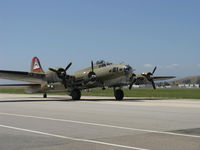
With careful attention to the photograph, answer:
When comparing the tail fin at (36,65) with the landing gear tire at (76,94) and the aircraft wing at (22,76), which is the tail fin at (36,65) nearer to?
the aircraft wing at (22,76)

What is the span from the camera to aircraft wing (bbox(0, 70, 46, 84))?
32.3 metres

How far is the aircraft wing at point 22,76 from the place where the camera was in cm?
3231

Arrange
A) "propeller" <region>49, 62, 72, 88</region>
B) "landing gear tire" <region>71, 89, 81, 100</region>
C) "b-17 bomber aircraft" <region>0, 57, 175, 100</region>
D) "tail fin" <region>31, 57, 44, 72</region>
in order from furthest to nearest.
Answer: "tail fin" <region>31, 57, 44, 72</region> → "landing gear tire" <region>71, 89, 81, 100</region> → "propeller" <region>49, 62, 72, 88</region> → "b-17 bomber aircraft" <region>0, 57, 175, 100</region>

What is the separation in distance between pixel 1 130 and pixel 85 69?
24501mm

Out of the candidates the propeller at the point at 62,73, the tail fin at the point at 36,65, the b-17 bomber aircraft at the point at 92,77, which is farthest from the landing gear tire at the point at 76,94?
the tail fin at the point at 36,65

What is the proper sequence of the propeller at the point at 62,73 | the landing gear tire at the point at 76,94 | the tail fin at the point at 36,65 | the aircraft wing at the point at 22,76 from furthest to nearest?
the tail fin at the point at 36,65
the landing gear tire at the point at 76,94
the propeller at the point at 62,73
the aircraft wing at the point at 22,76

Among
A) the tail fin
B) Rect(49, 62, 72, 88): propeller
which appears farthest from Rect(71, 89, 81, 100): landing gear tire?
the tail fin

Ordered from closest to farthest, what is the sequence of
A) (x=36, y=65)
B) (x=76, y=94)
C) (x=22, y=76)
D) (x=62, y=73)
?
(x=22, y=76)
(x=62, y=73)
(x=76, y=94)
(x=36, y=65)

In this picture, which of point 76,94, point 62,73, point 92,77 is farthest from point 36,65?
point 92,77

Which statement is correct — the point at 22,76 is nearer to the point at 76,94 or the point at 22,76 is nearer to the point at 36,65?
the point at 76,94

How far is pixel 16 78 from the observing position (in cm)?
3506

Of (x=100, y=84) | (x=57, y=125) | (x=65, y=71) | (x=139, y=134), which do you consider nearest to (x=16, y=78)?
(x=65, y=71)

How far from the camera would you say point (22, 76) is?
112 ft

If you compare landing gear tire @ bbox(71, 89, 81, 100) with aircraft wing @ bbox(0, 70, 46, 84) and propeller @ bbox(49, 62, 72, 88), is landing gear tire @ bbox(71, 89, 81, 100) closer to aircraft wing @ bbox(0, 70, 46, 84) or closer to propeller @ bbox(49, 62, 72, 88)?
propeller @ bbox(49, 62, 72, 88)
